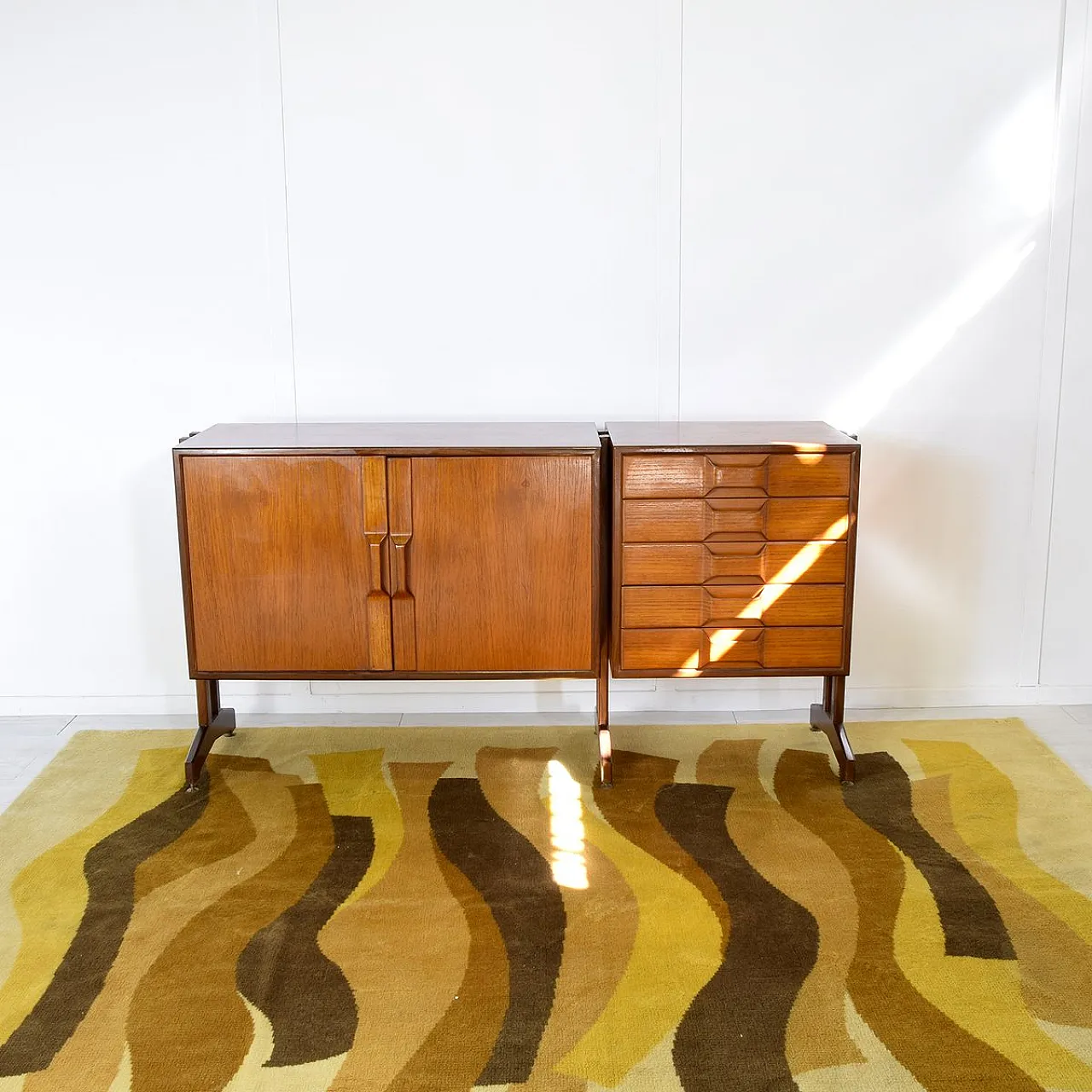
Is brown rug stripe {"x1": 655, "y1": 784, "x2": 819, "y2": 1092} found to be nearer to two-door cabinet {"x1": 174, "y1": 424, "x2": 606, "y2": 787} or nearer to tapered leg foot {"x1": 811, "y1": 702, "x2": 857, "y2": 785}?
tapered leg foot {"x1": 811, "y1": 702, "x2": 857, "y2": 785}

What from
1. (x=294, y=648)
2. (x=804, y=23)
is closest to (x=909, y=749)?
(x=294, y=648)

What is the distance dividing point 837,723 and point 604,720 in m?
0.61

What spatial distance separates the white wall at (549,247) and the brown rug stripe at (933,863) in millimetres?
599

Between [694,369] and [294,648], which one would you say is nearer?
[294,648]

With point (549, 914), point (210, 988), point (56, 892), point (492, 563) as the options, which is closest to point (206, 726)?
point (56, 892)

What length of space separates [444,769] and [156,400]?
130 centimetres

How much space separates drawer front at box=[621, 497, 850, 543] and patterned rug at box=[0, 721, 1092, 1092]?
2.06ft

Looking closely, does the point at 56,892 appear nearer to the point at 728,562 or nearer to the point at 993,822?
the point at 728,562

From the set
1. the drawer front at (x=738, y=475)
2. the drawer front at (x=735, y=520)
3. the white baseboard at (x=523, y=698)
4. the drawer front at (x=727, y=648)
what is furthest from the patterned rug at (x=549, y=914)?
the drawer front at (x=738, y=475)

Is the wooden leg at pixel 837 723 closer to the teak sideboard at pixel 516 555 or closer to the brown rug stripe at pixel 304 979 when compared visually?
the teak sideboard at pixel 516 555

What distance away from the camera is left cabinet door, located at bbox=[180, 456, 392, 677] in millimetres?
2834

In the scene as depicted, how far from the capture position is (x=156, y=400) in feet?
10.8

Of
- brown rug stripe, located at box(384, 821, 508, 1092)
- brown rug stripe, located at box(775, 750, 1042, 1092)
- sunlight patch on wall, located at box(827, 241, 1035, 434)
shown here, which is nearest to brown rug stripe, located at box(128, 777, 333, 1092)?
brown rug stripe, located at box(384, 821, 508, 1092)

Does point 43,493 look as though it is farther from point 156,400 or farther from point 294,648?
point 294,648
